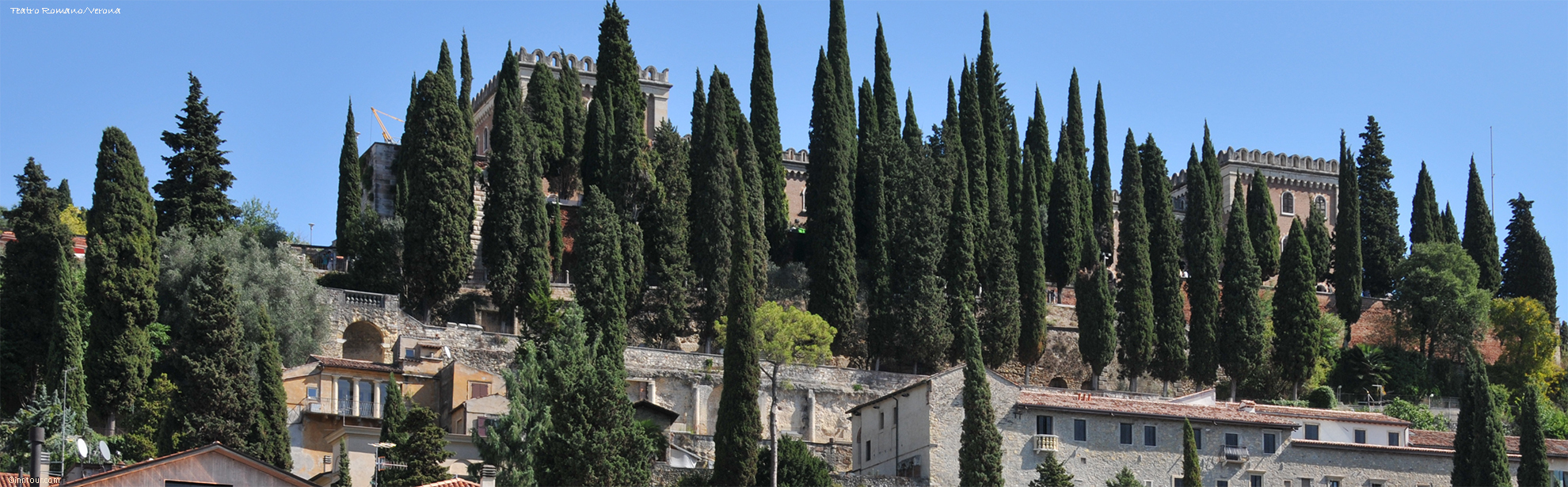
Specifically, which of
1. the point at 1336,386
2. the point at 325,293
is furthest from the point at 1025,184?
the point at 325,293

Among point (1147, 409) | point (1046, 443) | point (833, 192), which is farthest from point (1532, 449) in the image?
point (833, 192)

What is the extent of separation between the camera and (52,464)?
3953cm

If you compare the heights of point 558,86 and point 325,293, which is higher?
point 558,86

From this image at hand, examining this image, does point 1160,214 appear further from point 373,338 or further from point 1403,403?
point 373,338

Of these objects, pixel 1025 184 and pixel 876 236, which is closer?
pixel 876 236

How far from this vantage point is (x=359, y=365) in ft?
176

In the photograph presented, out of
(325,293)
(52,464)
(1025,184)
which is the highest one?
(1025,184)

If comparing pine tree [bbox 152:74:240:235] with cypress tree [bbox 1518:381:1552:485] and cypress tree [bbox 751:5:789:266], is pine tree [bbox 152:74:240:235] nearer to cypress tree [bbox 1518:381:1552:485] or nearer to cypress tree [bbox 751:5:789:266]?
cypress tree [bbox 751:5:789:266]

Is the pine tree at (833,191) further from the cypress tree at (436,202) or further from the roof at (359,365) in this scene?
the roof at (359,365)

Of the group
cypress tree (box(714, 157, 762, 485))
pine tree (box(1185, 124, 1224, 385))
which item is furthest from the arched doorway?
pine tree (box(1185, 124, 1224, 385))

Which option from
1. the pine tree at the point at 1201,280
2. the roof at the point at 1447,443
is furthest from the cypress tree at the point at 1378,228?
the roof at the point at 1447,443

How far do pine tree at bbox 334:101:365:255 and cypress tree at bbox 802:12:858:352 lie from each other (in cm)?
1269

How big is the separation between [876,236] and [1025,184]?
26.5ft

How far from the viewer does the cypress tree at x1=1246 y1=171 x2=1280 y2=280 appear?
259 ft
